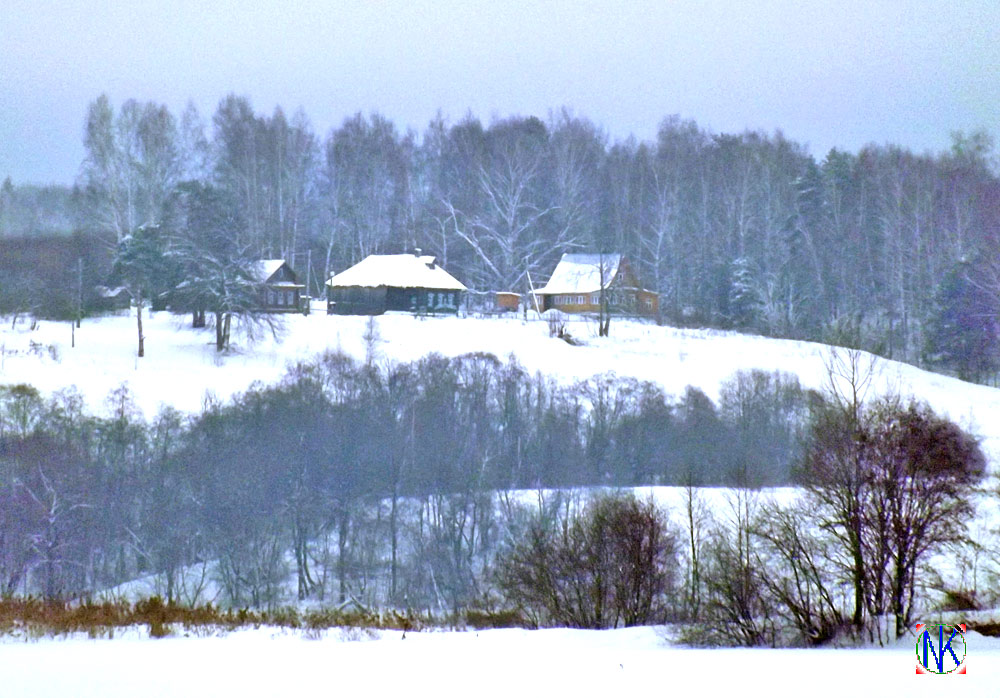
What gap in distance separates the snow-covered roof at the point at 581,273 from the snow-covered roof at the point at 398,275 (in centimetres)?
586

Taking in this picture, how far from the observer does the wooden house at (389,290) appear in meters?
50.9

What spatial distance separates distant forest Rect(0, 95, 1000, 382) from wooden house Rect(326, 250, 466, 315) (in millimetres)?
6078

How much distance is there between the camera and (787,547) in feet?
61.4

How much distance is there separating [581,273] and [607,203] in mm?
9016

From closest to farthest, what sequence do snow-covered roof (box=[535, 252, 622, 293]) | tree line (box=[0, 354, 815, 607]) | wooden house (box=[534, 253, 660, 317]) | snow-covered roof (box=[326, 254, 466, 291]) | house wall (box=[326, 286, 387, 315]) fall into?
tree line (box=[0, 354, 815, 607])
house wall (box=[326, 286, 387, 315])
snow-covered roof (box=[326, 254, 466, 291])
wooden house (box=[534, 253, 660, 317])
snow-covered roof (box=[535, 252, 622, 293])

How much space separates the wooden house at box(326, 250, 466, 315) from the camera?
5094cm

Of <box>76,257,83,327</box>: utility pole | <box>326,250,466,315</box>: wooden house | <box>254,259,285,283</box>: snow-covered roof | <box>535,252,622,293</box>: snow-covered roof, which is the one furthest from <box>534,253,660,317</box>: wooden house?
<box>76,257,83,327</box>: utility pole

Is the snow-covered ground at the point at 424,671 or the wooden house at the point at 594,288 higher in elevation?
the wooden house at the point at 594,288

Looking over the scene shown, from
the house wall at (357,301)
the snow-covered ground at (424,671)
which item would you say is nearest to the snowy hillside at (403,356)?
the house wall at (357,301)

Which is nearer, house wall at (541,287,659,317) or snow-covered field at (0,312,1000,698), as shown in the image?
snow-covered field at (0,312,1000,698)

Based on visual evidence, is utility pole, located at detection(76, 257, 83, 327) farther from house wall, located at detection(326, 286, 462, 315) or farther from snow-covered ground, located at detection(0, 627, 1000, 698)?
snow-covered ground, located at detection(0, 627, 1000, 698)

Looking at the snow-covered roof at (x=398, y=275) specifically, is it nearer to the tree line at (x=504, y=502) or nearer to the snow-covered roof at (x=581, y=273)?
the snow-covered roof at (x=581, y=273)

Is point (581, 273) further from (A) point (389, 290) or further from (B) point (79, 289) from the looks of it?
(B) point (79, 289)

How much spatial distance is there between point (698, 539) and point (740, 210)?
41.4m
